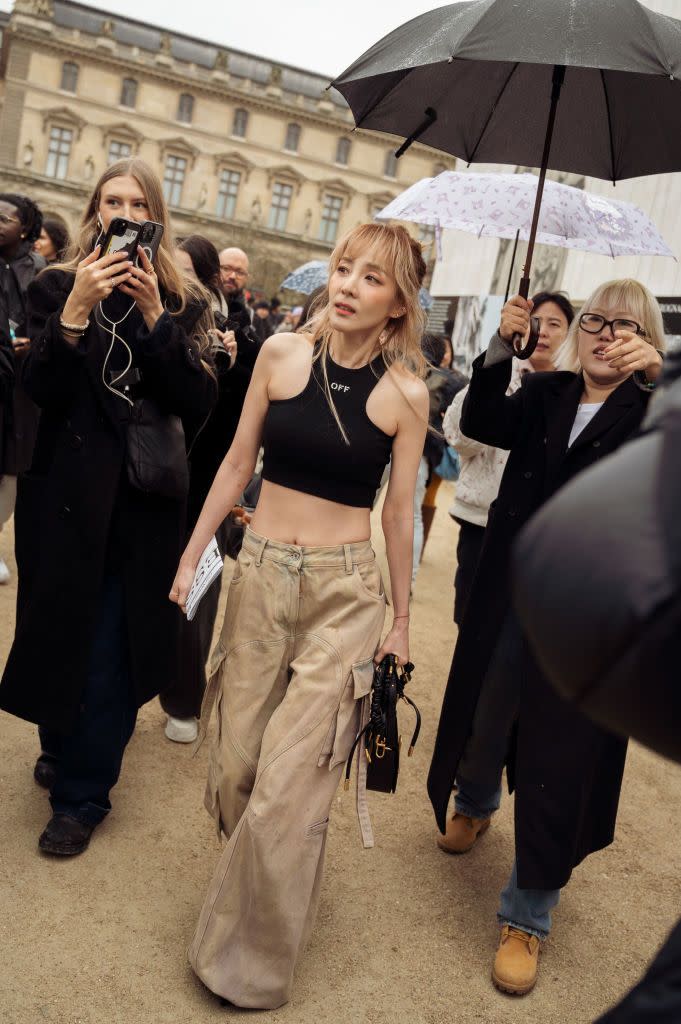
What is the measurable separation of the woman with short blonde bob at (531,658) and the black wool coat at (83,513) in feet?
3.31

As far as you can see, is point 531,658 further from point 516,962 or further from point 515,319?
point 515,319

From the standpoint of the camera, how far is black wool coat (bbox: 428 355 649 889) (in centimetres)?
293

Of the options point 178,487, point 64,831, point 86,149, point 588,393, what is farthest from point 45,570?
point 86,149

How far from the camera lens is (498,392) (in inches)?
126

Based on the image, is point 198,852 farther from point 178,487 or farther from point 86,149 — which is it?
point 86,149

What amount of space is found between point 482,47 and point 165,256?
124 centimetres

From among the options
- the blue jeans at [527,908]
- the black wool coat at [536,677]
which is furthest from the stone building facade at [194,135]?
the blue jeans at [527,908]

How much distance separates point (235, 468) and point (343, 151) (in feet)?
208

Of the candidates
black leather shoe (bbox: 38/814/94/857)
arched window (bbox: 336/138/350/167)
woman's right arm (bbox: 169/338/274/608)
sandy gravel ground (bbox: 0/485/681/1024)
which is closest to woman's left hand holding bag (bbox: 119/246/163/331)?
woman's right arm (bbox: 169/338/274/608)

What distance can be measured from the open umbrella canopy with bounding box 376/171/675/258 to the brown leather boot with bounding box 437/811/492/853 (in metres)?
3.04

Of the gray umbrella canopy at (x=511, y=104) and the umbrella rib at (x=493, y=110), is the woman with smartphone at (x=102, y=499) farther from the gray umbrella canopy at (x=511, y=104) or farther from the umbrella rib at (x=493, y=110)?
the umbrella rib at (x=493, y=110)

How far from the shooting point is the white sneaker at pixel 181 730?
422 cm

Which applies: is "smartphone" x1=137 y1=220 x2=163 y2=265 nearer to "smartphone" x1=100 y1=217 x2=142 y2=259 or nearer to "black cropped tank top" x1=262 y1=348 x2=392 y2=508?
"smartphone" x1=100 y1=217 x2=142 y2=259

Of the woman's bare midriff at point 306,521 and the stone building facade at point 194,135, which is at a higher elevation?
the stone building facade at point 194,135
